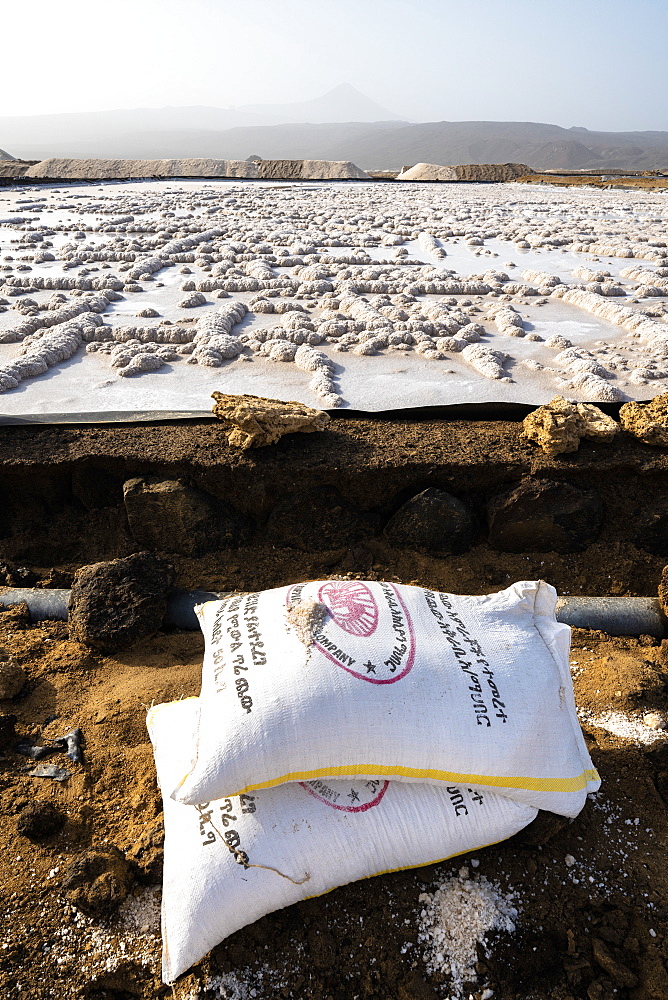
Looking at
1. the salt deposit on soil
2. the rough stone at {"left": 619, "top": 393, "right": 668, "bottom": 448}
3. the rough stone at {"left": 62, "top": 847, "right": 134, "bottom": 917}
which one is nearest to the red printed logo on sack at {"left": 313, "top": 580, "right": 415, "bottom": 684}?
the rough stone at {"left": 62, "top": 847, "right": 134, "bottom": 917}

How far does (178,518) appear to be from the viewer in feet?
8.40

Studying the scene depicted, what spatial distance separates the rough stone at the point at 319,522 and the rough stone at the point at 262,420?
27cm

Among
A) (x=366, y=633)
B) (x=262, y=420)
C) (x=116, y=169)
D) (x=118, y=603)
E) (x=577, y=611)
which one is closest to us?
(x=366, y=633)

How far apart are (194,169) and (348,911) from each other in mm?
24972

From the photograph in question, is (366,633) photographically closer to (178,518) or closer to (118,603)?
(118,603)

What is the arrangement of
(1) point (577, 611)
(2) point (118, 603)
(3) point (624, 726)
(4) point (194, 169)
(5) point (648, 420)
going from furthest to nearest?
(4) point (194, 169) → (5) point (648, 420) → (1) point (577, 611) → (2) point (118, 603) → (3) point (624, 726)

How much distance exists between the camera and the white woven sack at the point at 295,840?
131cm

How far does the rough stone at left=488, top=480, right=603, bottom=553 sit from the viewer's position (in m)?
2.51

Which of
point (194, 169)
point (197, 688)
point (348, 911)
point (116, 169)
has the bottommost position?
point (348, 911)

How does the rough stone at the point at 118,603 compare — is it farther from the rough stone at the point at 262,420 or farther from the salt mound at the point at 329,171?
the salt mound at the point at 329,171

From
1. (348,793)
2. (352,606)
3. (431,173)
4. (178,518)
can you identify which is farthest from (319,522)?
(431,173)

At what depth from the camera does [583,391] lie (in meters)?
2.96

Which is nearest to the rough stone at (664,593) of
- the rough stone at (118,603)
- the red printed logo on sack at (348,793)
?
the red printed logo on sack at (348,793)

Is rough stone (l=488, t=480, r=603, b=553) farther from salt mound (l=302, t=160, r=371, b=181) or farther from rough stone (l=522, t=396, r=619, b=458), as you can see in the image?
salt mound (l=302, t=160, r=371, b=181)
